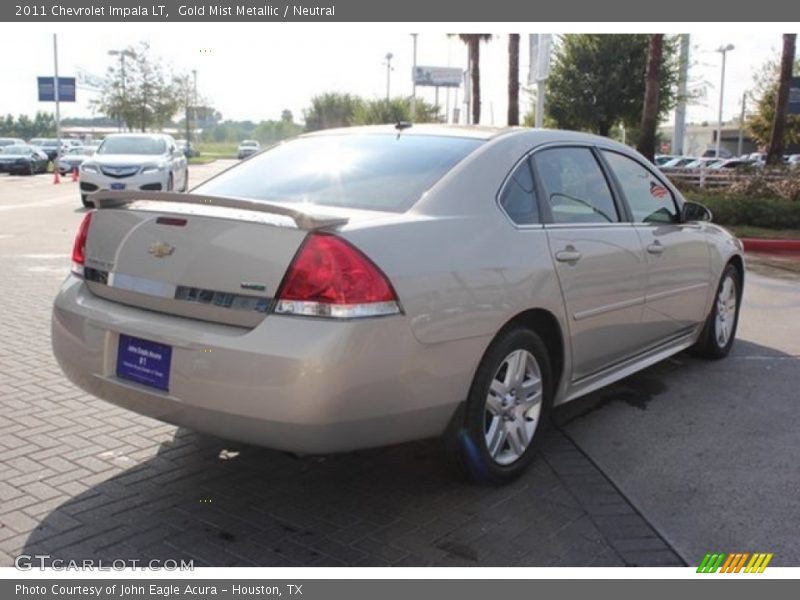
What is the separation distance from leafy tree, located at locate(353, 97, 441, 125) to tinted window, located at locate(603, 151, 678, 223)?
54.7 metres

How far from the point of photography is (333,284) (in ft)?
10.1

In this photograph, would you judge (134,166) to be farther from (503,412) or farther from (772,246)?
(503,412)

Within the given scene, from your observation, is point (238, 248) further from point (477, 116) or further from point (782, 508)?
point (477, 116)

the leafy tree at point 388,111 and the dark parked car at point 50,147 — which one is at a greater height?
the leafy tree at point 388,111

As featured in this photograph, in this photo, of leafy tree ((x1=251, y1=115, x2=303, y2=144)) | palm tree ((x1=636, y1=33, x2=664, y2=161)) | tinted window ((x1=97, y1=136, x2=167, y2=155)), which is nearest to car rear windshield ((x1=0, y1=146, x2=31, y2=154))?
tinted window ((x1=97, y1=136, x2=167, y2=155))

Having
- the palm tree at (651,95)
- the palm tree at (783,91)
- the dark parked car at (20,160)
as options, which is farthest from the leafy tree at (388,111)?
the palm tree at (651,95)

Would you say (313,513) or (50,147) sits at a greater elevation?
(50,147)

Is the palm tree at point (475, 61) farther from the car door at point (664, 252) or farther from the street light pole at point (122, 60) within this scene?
the car door at point (664, 252)

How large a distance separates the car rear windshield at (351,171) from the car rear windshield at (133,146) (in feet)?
48.0

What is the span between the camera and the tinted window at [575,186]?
429 cm

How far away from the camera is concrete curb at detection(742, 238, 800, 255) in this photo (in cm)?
1358

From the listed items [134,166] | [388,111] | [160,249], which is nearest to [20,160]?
[134,166]

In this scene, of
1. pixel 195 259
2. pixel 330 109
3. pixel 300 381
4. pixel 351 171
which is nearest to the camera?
pixel 300 381

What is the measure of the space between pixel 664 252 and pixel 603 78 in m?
30.0
